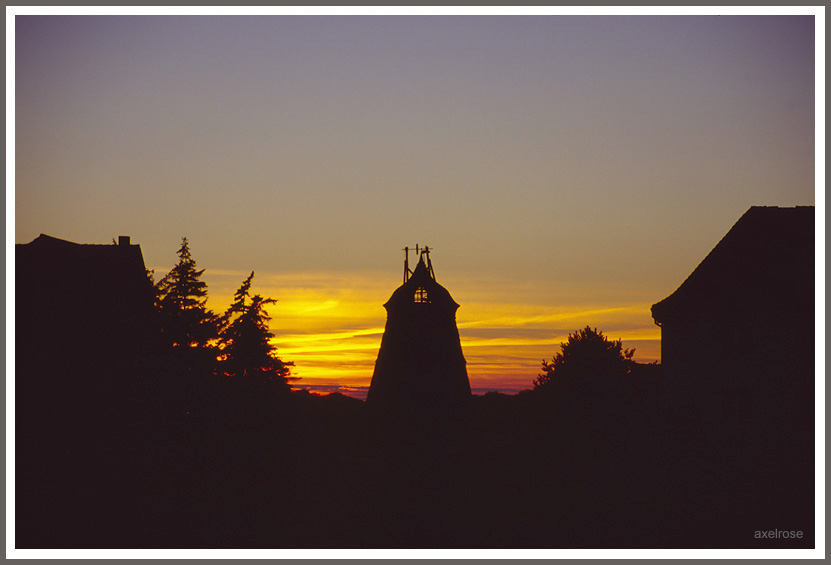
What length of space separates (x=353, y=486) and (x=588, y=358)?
3843cm

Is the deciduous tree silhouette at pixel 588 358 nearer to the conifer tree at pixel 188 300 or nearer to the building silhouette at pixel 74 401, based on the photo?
the conifer tree at pixel 188 300

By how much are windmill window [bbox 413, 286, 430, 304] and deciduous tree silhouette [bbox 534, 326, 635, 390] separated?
2054cm

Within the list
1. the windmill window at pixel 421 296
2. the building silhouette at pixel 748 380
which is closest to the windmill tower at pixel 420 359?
the windmill window at pixel 421 296

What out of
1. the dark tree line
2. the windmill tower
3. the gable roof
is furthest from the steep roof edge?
the gable roof

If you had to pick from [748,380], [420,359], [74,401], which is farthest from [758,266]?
[420,359]

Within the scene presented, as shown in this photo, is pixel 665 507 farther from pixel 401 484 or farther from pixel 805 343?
pixel 401 484

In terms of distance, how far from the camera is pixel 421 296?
3819 cm

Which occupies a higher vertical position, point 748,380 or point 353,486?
point 748,380

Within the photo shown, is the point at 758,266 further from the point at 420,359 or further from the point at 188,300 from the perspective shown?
the point at 188,300

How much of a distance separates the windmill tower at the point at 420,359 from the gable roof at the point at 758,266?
1395 centimetres

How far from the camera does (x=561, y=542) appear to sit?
50.5ft

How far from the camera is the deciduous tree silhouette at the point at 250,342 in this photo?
3822 centimetres

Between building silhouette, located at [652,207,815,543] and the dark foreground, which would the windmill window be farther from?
building silhouette, located at [652,207,815,543]

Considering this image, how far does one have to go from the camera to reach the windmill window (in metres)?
38.1
